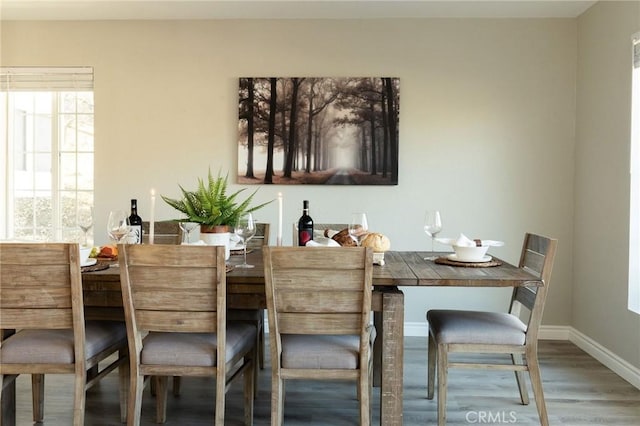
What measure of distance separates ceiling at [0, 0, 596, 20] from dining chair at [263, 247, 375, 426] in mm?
2370

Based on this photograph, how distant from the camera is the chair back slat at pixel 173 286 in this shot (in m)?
1.76

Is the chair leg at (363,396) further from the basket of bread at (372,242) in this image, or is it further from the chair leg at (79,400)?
the chair leg at (79,400)

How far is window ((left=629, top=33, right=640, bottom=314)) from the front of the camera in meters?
2.82

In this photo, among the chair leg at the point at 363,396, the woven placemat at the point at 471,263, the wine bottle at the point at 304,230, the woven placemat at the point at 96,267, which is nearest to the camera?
the chair leg at the point at 363,396

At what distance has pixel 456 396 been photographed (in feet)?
8.30

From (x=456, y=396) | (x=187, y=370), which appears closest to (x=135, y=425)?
(x=187, y=370)

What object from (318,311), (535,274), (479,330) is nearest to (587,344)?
(535,274)

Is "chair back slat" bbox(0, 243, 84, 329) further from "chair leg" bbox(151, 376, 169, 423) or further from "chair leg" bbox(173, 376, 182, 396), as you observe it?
"chair leg" bbox(173, 376, 182, 396)

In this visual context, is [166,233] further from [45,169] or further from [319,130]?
[45,169]

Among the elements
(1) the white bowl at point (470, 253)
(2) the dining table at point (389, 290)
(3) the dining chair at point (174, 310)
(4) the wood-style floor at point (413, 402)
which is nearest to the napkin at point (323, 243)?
(2) the dining table at point (389, 290)

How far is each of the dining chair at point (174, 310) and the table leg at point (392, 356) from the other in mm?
647

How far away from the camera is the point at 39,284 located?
5.94 ft

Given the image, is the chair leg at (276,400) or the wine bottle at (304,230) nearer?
the chair leg at (276,400)

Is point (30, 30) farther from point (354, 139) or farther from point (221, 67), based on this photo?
point (354, 139)
